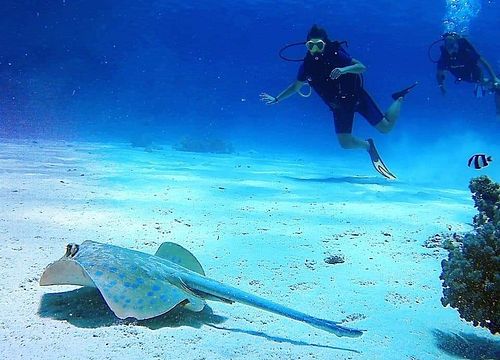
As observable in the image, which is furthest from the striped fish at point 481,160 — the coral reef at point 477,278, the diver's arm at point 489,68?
the diver's arm at point 489,68

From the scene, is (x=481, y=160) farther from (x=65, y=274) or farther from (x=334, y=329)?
(x=65, y=274)

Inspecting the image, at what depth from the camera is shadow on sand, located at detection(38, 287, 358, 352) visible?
288cm

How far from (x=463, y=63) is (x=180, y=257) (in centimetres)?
1193

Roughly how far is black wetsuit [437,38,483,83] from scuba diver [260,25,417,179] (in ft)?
11.3

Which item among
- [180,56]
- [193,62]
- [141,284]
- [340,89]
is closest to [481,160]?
[340,89]

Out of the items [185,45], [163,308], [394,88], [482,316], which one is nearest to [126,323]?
[163,308]

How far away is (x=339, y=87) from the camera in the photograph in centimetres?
911

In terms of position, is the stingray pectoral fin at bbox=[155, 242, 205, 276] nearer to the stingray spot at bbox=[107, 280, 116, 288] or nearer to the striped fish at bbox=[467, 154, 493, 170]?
the stingray spot at bbox=[107, 280, 116, 288]

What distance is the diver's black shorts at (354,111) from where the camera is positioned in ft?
31.2

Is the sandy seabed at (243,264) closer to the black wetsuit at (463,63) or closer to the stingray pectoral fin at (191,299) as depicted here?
the stingray pectoral fin at (191,299)

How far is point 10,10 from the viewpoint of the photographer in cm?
3034

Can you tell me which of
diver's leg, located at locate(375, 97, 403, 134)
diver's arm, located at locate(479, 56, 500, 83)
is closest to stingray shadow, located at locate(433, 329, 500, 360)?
diver's leg, located at locate(375, 97, 403, 134)

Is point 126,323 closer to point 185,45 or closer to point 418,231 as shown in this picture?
point 418,231

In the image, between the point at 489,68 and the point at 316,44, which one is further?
the point at 489,68
